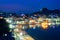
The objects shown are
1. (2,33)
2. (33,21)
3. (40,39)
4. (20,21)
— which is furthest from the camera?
(33,21)

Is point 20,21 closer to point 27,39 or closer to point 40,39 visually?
point 40,39

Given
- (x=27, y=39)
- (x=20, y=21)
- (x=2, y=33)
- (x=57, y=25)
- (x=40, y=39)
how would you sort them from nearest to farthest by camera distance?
(x=2, y=33), (x=27, y=39), (x=40, y=39), (x=20, y=21), (x=57, y=25)

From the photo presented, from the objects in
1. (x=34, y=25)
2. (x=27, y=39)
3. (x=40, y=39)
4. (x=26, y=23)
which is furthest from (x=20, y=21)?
(x=27, y=39)

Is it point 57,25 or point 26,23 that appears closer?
point 26,23

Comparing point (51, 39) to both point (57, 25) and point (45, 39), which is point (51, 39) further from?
point (57, 25)

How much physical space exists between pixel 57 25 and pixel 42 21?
6.88 ft

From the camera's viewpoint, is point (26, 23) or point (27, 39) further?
point (26, 23)

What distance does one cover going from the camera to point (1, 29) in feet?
14.7

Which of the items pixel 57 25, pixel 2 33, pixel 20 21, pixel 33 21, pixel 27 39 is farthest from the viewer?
pixel 57 25

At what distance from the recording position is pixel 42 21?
14.8 metres

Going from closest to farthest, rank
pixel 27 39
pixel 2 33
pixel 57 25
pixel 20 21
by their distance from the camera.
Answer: pixel 2 33, pixel 27 39, pixel 20 21, pixel 57 25

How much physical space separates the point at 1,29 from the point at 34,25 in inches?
449

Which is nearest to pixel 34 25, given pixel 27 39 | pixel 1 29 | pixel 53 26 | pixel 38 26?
pixel 38 26

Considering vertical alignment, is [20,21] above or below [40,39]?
above
